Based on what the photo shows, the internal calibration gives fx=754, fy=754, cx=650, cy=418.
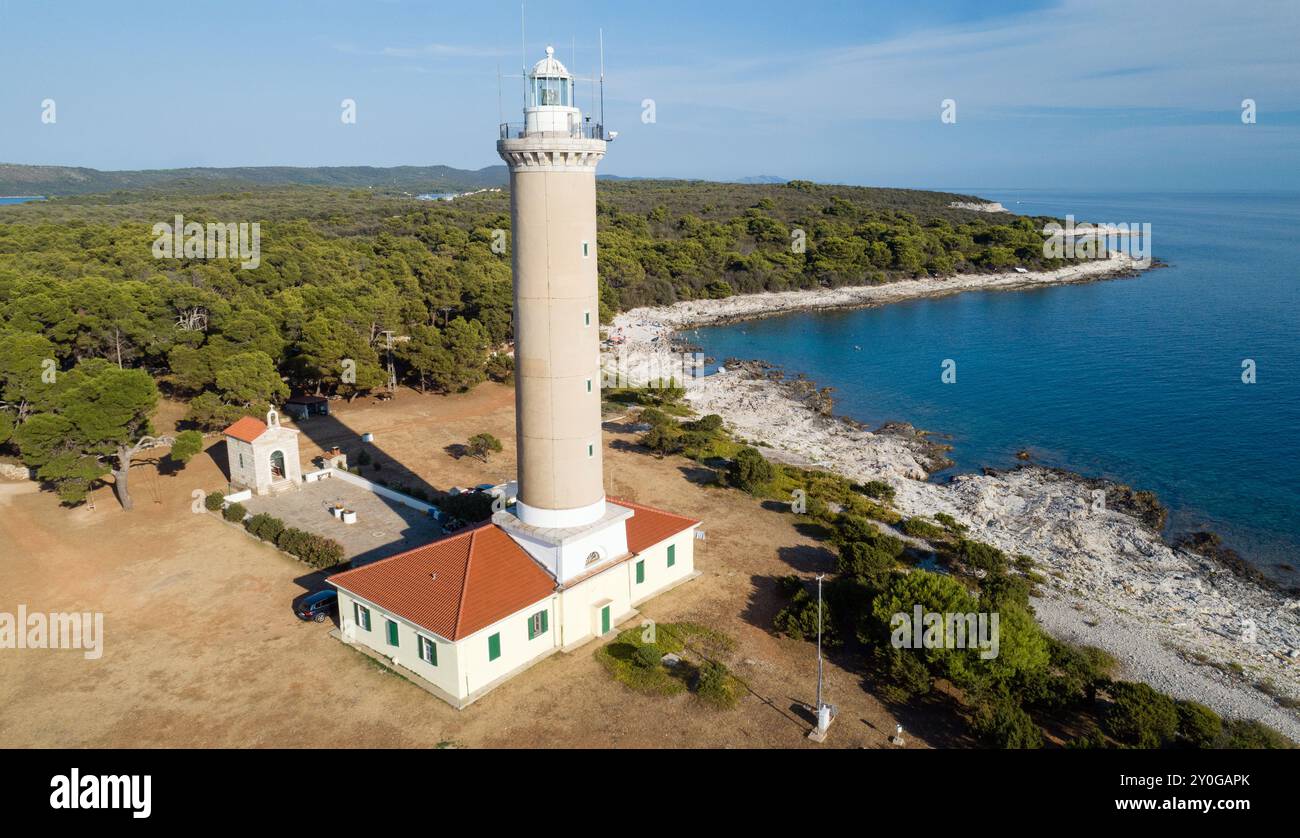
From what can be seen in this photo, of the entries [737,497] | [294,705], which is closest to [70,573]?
[294,705]

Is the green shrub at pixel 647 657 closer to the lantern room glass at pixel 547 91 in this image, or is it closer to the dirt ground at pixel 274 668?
the dirt ground at pixel 274 668

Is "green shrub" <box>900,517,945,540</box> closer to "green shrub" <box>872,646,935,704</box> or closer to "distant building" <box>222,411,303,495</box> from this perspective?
"green shrub" <box>872,646,935,704</box>

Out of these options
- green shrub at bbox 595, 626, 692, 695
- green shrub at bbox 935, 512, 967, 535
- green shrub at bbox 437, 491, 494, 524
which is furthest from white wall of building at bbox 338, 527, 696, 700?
green shrub at bbox 935, 512, 967, 535

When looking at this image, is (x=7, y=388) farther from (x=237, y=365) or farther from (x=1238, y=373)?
(x=1238, y=373)

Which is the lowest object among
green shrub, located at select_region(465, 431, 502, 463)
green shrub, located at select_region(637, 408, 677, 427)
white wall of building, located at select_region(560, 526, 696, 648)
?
white wall of building, located at select_region(560, 526, 696, 648)

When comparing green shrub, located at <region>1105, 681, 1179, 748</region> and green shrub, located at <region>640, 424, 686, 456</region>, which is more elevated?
green shrub, located at <region>640, 424, 686, 456</region>

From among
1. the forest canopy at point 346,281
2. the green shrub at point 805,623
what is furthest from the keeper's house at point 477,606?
the forest canopy at point 346,281

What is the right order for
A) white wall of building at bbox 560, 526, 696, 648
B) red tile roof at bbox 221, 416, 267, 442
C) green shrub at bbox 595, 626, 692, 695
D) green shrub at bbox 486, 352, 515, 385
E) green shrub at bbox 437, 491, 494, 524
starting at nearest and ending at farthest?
green shrub at bbox 595, 626, 692, 695 < white wall of building at bbox 560, 526, 696, 648 < green shrub at bbox 437, 491, 494, 524 < red tile roof at bbox 221, 416, 267, 442 < green shrub at bbox 486, 352, 515, 385
